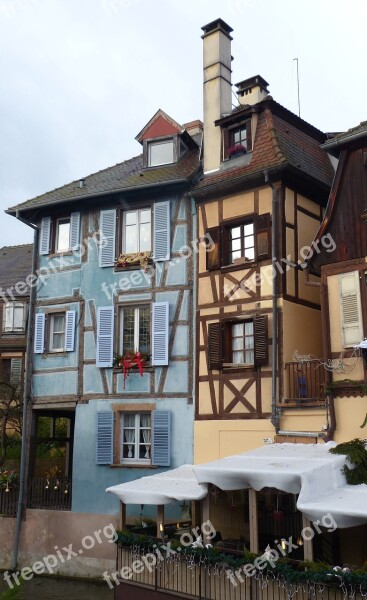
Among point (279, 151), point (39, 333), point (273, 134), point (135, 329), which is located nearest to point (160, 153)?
point (273, 134)

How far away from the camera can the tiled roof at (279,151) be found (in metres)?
16.1

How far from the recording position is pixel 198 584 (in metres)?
11.9

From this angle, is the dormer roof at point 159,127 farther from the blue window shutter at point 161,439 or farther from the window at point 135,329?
the blue window shutter at point 161,439

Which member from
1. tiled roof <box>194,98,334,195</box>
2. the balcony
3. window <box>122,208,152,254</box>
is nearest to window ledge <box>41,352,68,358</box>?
window <box>122,208,152,254</box>

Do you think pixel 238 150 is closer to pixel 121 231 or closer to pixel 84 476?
pixel 121 231

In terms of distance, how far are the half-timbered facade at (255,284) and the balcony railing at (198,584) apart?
11.4 ft

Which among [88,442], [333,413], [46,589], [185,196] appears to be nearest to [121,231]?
[185,196]

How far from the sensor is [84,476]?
57.3 ft

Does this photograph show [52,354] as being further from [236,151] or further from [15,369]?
[15,369]

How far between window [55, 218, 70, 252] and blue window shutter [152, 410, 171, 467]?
235 inches

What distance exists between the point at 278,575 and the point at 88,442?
8.02 metres

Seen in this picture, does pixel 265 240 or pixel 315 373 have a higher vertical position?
pixel 265 240

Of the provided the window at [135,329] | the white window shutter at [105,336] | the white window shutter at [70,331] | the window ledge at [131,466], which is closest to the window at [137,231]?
the window at [135,329]

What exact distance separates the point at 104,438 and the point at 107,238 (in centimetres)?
542
